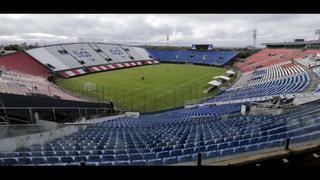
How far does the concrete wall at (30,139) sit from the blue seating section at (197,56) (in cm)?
3057

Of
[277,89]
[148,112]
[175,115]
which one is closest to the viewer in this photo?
[175,115]

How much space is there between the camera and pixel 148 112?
12.6 m

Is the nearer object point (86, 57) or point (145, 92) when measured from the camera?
point (145, 92)

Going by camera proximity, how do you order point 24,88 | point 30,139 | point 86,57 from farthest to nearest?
point 86,57 < point 24,88 < point 30,139

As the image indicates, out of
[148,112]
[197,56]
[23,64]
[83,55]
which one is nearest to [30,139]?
[148,112]

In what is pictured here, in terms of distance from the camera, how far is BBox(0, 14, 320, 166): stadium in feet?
9.47

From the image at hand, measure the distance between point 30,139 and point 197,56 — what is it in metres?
36.1

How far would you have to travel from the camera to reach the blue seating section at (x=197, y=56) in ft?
121

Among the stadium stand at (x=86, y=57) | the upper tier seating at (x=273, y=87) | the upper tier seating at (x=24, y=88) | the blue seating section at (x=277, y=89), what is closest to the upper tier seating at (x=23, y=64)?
the stadium stand at (x=86, y=57)

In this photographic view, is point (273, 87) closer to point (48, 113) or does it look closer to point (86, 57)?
point (48, 113)

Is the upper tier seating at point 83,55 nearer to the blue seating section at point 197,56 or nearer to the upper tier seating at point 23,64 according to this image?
the upper tier seating at point 23,64

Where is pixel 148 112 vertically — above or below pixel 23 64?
below
